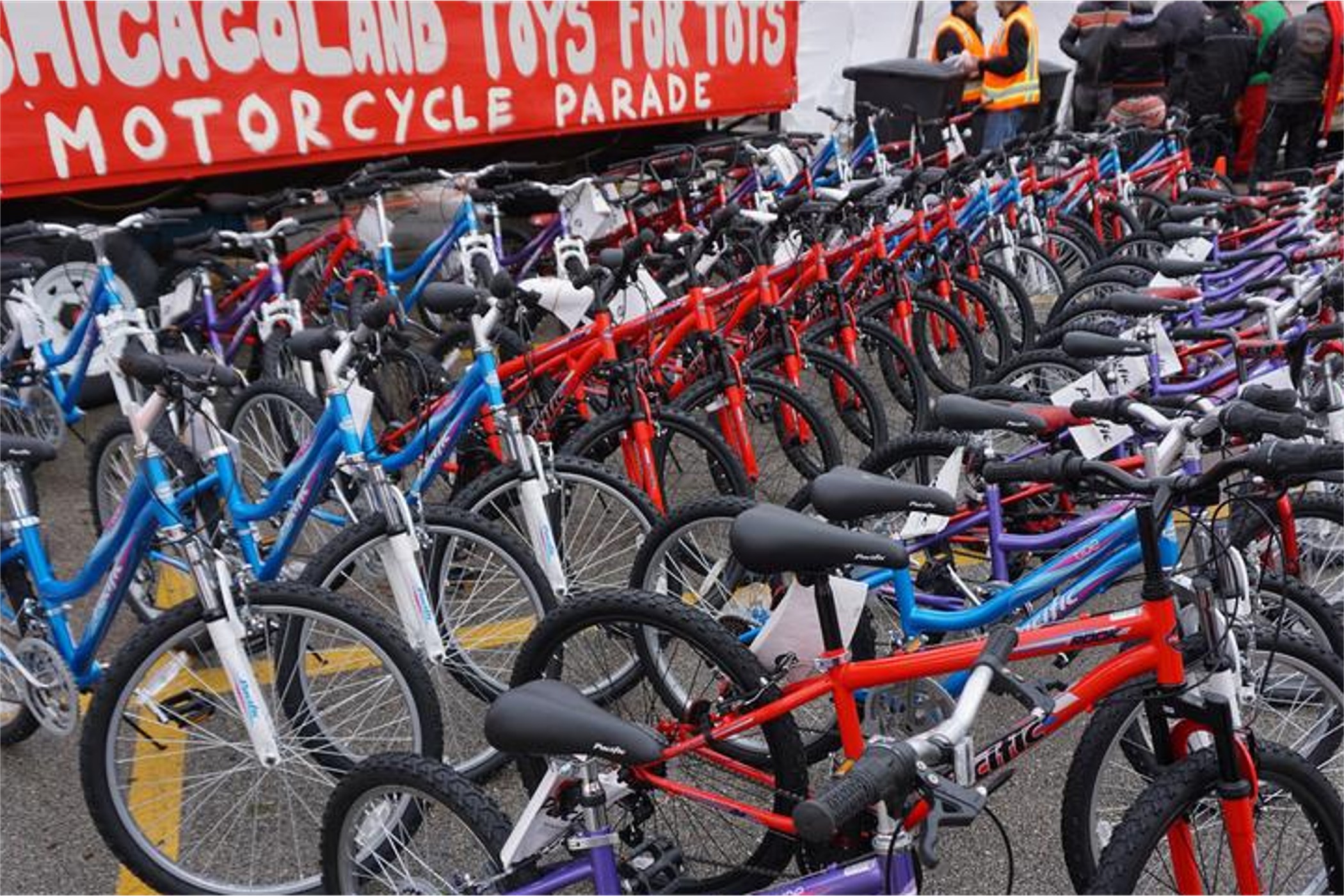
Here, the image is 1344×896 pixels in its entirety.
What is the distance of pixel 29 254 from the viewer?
18.7 feet

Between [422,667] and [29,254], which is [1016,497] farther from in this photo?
[29,254]

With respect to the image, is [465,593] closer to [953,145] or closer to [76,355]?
[76,355]

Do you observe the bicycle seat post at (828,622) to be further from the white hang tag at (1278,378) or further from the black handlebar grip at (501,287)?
the white hang tag at (1278,378)

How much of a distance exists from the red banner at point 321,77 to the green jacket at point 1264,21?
5131mm

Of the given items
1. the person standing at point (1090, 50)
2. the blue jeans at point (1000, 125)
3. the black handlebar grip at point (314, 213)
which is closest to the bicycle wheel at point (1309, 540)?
the black handlebar grip at point (314, 213)

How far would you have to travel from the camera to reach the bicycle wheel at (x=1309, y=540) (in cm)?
289

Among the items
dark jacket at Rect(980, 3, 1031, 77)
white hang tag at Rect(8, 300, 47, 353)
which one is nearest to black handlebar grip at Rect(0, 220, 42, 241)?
white hang tag at Rect(8, 300, 47, 353)

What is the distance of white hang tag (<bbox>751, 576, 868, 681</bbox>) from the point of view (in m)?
2.34

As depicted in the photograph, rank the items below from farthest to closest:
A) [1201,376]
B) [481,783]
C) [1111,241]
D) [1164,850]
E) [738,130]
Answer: [738,130] < [1111,241] < [1201,376] < [481,783] < [1164,850]

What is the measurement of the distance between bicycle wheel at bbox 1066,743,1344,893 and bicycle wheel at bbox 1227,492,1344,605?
605 millimetres

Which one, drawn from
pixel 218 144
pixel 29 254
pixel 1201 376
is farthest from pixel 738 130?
pixel 1201 376

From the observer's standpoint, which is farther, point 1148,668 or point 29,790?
point 29,790

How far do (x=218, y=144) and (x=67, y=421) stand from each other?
5.89ft

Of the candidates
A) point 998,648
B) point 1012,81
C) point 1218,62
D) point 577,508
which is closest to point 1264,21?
point 1218,62
